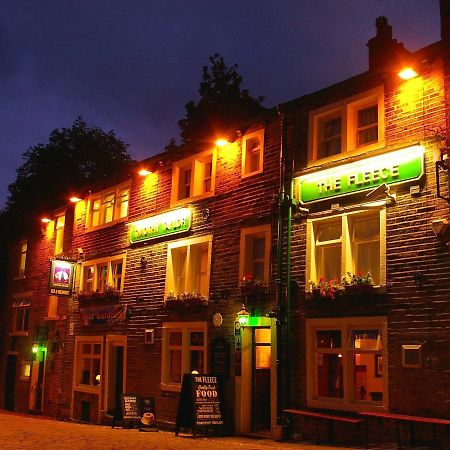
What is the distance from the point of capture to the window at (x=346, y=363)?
1266 cm

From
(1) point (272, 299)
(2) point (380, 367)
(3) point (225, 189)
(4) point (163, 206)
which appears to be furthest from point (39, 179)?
(2) point (380, 367)

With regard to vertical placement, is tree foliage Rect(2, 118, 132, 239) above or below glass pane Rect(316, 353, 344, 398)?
above

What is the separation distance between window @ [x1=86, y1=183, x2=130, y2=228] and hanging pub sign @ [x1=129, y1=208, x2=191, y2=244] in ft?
4.17

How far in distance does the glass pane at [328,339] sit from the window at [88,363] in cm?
939

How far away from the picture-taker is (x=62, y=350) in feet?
75.7

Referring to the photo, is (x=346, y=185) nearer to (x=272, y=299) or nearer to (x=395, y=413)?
(x=272, y=299)

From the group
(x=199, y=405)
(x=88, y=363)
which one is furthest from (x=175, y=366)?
(x=88, y=363)

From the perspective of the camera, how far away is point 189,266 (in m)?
17.7

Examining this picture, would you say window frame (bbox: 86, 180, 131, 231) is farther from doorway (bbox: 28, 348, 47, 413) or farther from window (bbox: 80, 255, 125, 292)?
doorway (bbox: 28, 348, 47, 413)

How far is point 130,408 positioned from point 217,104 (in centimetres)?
1958

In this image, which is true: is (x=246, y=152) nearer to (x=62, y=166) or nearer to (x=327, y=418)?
(x=327, y=418)

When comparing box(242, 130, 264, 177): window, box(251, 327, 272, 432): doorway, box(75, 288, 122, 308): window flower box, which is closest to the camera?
box(251, 327, 272, 432): doorway

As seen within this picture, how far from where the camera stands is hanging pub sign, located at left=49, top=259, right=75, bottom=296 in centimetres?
2202

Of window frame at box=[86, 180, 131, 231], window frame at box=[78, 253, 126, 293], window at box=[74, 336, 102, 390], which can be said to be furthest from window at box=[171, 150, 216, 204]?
window at box=[74, 336, 102, 390]
